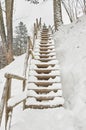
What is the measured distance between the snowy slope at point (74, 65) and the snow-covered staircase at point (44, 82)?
1.53 feet

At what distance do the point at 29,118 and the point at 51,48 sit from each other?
566 cm

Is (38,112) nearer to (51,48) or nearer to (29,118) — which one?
(29,118)

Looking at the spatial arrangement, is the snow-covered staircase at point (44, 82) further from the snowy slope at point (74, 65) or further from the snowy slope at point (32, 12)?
the snowy slope at point (32, 12)

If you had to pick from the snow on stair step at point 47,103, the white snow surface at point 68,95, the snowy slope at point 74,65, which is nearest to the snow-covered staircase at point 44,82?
the snow on stair step at point 47,103

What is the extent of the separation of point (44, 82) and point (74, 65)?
77.0 inches

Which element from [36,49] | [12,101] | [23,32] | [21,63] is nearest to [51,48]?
[36,49]

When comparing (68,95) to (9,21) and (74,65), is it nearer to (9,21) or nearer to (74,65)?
(74,65)

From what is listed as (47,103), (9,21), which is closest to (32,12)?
(9,21)

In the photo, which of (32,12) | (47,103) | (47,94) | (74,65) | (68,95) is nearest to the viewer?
(47,103)

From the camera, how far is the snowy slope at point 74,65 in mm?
7675

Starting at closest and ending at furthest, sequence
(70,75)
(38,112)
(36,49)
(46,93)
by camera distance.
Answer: (38,112) → (46,93) → (70,75) → (36,49)

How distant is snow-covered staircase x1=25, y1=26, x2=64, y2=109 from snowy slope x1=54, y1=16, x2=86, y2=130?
1.53ft

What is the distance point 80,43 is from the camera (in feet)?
39.8

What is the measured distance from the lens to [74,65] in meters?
10.2
